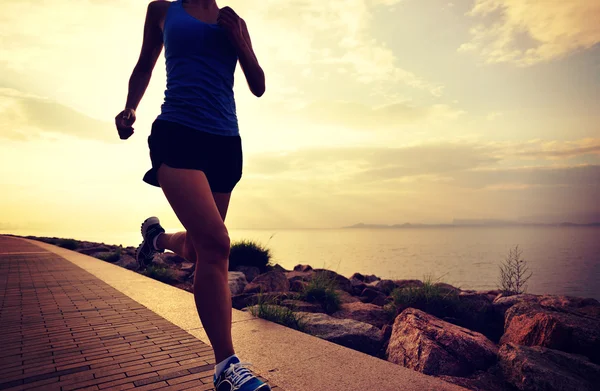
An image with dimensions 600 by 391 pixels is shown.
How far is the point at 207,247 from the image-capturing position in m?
1.83

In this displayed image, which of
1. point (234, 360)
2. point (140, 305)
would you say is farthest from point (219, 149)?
point (140, 305)

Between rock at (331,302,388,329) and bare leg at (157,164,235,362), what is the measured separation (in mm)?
3308

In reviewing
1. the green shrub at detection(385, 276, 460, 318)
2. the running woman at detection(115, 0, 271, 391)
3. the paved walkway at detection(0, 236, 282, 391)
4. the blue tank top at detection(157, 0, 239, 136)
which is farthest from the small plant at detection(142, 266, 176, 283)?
the blue tank top at detection(157, 0, 239, 136)

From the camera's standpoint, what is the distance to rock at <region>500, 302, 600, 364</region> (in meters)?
3.43

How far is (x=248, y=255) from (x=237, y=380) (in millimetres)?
8011

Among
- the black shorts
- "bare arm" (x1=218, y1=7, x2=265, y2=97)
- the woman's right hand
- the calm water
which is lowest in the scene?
the calm water

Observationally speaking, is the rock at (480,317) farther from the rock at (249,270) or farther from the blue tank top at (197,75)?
the rock at (249,270)

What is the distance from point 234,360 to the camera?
175 cm

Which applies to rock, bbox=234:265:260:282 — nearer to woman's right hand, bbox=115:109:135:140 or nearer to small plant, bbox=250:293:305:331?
small plant, bbox=250:293:305:331

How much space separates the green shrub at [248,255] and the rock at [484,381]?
694 cm

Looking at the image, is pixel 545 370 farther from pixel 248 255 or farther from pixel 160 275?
pixel 248 255

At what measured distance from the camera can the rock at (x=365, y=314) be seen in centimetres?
485

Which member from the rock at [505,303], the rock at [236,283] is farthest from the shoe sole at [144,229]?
the rock at [505,303]

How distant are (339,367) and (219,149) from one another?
4.90 feet
